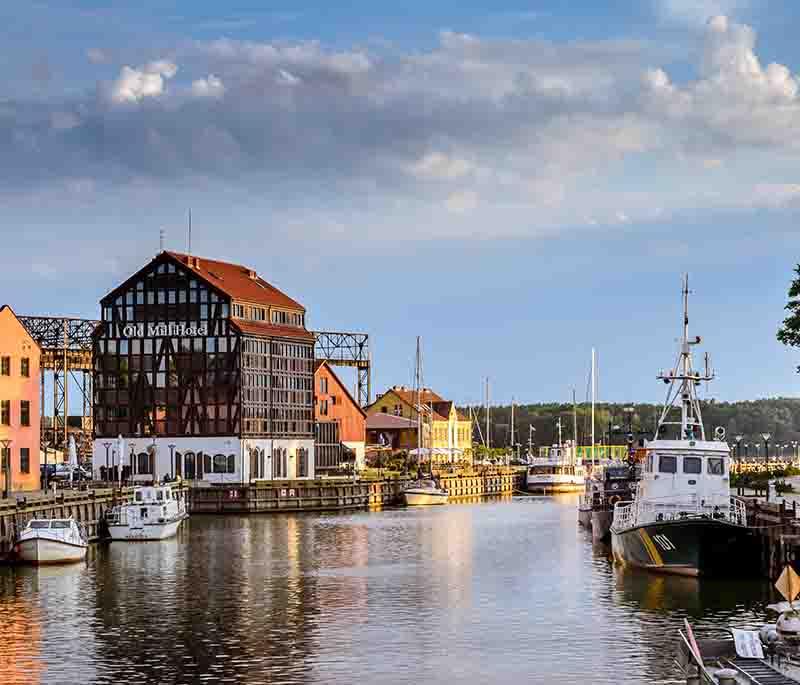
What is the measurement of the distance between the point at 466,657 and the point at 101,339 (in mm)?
123429

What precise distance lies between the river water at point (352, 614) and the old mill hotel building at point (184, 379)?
63580mm

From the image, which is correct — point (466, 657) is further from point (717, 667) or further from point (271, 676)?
point (717, 667)

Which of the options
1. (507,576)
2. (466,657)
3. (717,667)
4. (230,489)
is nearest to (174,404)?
(230,489)

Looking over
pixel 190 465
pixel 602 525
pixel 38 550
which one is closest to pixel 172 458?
pixel 190 465

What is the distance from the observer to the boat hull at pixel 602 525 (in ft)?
324

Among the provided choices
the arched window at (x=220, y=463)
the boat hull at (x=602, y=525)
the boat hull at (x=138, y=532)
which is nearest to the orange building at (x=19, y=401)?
the boat hull at (x=138, y=532)

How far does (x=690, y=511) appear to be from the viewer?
73188mm

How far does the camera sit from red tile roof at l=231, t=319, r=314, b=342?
6594 inches

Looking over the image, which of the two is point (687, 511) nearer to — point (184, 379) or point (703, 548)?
point (703, 548)

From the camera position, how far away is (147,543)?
10244 cm

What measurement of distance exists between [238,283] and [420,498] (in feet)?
107

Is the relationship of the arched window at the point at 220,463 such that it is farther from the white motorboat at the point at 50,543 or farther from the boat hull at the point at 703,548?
the boat hull at the point at 703,548

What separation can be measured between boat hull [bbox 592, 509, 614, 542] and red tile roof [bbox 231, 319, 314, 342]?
72.6m

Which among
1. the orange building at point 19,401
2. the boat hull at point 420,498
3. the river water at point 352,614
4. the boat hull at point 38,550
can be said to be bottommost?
the river water at point 352,614
